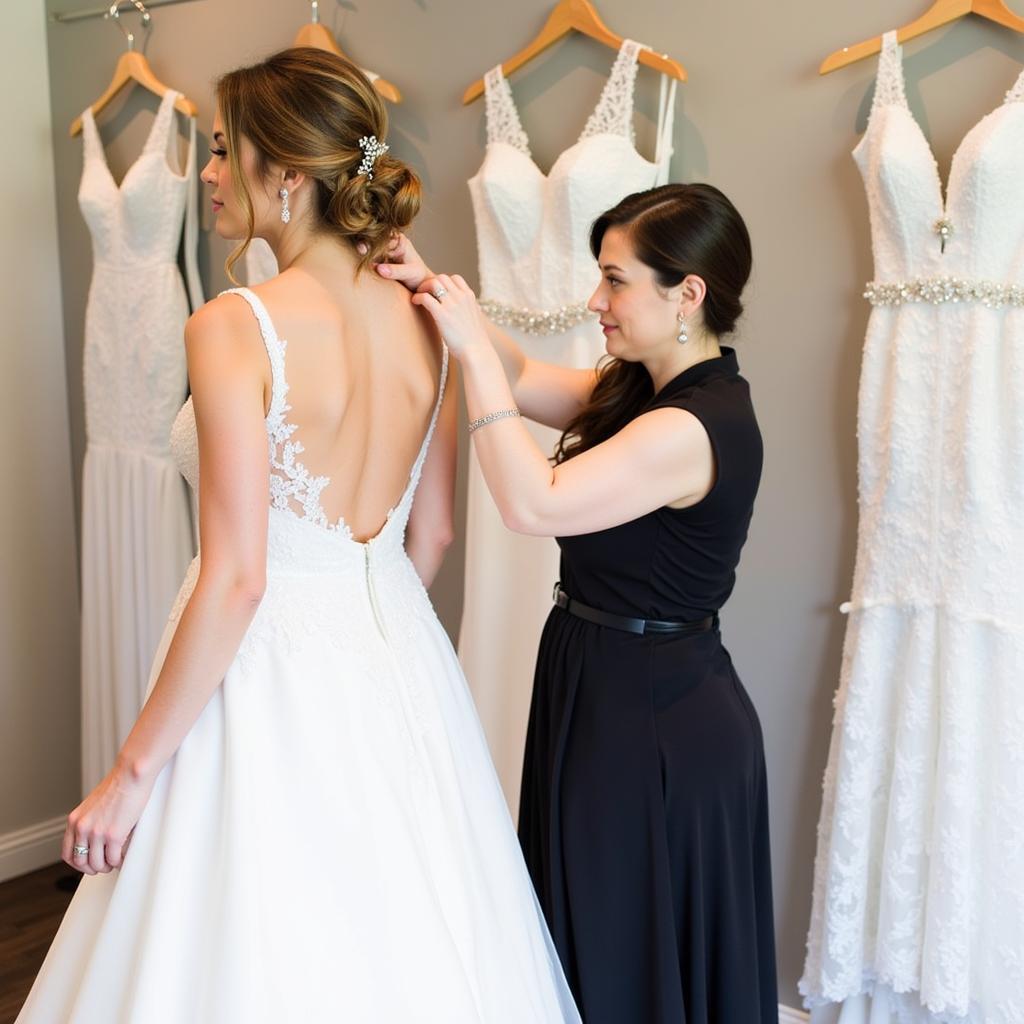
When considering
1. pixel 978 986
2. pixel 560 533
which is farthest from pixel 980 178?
pixel 978 986

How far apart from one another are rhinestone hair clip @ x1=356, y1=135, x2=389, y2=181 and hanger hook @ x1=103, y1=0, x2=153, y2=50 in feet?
5.60

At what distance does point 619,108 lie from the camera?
2.19m

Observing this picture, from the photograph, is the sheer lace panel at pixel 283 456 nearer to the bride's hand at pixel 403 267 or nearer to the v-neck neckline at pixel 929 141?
the bride's hand at pixel 403 267

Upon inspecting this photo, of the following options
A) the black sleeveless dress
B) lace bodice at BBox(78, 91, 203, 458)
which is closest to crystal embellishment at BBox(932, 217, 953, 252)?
the black sleeveless dress

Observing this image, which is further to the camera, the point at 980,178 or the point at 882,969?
the point at 882,969

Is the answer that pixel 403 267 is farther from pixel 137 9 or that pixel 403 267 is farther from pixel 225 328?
pixel 137 9

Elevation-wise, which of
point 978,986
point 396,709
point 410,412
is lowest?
point 978,986

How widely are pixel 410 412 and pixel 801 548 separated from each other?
0.99 metres

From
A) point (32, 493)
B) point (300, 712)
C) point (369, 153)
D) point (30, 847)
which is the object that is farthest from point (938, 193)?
point (30, 847)

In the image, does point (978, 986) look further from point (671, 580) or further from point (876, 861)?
point (671, 580)

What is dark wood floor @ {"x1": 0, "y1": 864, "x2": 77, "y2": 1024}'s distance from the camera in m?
2.53

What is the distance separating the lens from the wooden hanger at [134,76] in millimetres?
2771

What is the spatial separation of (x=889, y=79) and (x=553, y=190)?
637 mm

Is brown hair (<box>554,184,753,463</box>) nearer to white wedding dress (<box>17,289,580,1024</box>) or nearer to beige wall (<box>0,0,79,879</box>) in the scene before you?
white wedding dress (<box>17,289,580,1024</box>)
